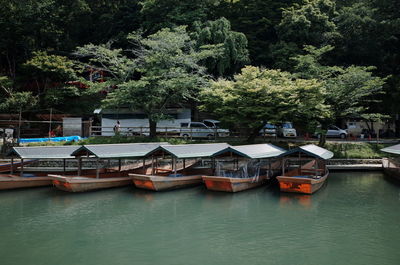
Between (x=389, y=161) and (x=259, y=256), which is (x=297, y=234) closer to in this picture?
(x=259, y=256)

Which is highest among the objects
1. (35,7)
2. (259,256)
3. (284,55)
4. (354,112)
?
(35,7)

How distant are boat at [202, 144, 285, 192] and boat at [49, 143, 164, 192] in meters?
4.32

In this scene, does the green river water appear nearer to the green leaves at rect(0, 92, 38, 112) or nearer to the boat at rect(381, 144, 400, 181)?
the boat at rect(381, 144, 400, 181)

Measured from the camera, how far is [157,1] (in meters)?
37.8

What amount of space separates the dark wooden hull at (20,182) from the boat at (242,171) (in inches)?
369

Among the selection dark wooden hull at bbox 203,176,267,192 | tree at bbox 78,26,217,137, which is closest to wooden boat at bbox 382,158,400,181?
dark wooden hull at bbox 203,176,267,192

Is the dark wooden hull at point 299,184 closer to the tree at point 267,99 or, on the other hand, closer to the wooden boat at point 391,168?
the wooden boat at point 391,168

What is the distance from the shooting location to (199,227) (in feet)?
43.1

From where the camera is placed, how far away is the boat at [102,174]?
59.7 feet

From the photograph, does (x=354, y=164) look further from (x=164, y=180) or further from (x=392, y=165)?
(x=164, y=180)

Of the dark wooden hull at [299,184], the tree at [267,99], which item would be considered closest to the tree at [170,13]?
the tree at [267,99]

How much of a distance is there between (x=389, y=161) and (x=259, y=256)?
1849cm

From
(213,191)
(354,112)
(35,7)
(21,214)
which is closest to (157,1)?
(35,7)

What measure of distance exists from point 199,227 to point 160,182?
5.98 m
